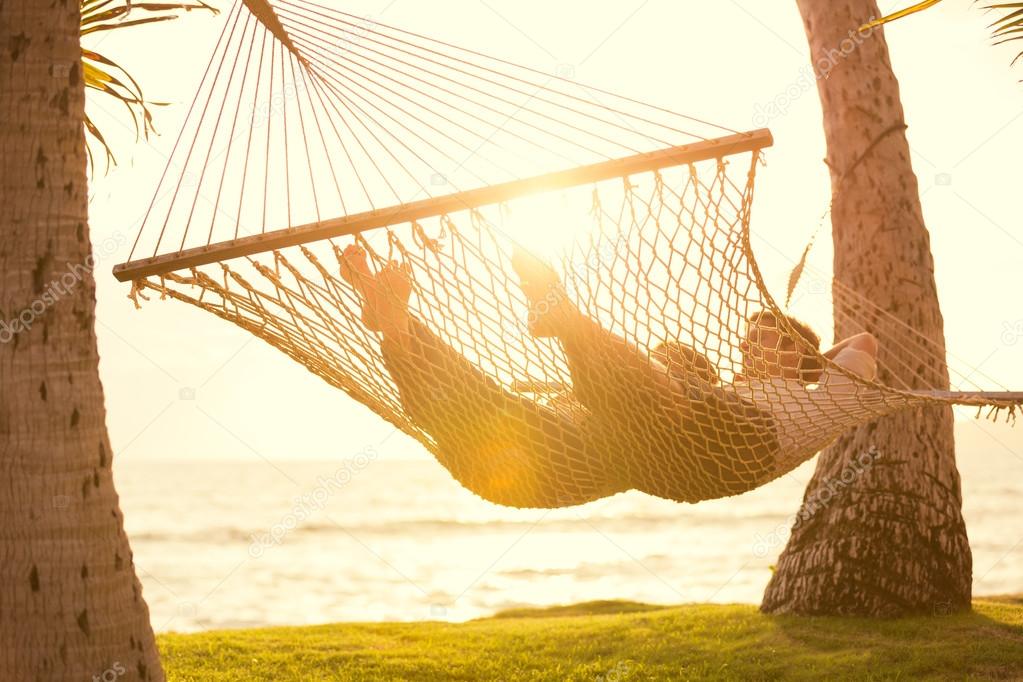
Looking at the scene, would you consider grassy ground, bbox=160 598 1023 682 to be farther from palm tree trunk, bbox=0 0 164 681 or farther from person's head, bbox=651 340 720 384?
palm tree trunk, bbox=0 0 164 681

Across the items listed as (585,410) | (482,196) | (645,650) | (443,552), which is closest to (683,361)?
(585,410)

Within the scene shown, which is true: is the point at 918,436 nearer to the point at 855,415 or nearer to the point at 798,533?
the point at 798,533

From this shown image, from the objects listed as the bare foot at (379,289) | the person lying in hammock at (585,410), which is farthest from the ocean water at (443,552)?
the bare foot at (379,289)

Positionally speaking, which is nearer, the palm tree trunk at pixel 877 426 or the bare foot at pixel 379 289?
the bare foot at pixel 379 289

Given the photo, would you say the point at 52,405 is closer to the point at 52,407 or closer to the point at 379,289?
the point at 52,407

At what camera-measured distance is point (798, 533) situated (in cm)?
375

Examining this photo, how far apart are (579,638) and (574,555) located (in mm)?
10927

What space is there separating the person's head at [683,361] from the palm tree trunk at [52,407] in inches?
45.2

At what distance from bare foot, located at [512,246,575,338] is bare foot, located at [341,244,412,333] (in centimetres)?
24

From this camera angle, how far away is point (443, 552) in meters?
14.8

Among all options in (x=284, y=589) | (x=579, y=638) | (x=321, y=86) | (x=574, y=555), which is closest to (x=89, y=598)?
(x=321, y=86)

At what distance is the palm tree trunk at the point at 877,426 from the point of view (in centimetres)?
354

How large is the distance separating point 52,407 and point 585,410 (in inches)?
42.7

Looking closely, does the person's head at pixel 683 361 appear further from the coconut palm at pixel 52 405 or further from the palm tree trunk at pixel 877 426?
the palm tree trunk at pixel 877 426
